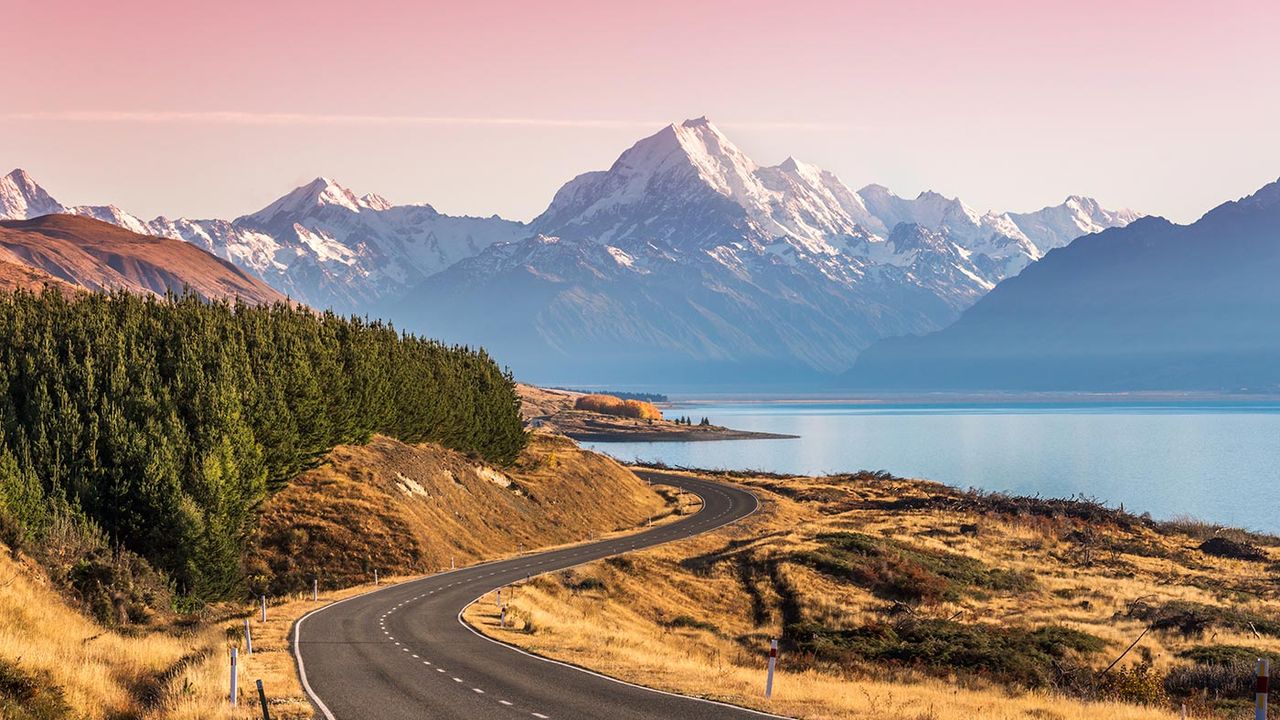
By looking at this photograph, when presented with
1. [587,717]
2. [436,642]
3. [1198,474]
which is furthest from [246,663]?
[1198,474]

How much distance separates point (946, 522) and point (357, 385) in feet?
175

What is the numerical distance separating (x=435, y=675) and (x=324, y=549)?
38.3 metres

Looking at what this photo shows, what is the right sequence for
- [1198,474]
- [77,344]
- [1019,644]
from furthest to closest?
1. [1198,474]
2. [77,344]
3. [1019,644]

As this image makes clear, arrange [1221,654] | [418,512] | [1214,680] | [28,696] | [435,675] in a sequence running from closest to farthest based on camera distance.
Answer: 1. [28,696]
2. [435,675]
3. [1214,680]
4. [1221,654]
5. [418,512]

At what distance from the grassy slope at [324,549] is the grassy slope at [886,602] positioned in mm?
10515

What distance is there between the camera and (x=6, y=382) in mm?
58625

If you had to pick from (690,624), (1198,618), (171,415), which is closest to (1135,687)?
(1198,618)

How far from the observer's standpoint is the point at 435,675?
32562 mm

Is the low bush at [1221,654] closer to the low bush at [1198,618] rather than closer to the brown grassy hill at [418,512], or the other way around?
the low bush at [1198,618]

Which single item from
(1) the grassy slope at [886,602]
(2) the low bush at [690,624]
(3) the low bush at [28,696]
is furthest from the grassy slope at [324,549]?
(2) the low bush at [690,624]

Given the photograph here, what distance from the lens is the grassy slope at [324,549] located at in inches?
1048

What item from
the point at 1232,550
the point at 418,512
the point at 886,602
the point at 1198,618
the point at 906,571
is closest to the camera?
the point at 1198,618

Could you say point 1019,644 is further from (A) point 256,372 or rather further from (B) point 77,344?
(B) point 77,344

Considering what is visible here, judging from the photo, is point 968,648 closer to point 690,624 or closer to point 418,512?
point 690,624
